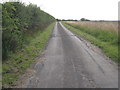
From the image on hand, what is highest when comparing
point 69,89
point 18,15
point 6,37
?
point 18,15

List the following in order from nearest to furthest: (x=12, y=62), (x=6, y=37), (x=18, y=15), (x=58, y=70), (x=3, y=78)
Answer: (x=3, y=78) → (x=58, y=70) → (x=12, y=62) → (x=6, y=37) → (x=18, y=15)

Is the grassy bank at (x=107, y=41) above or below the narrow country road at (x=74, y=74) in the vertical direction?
above

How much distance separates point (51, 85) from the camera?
623 centimetres

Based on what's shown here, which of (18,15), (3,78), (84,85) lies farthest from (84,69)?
(18,15)

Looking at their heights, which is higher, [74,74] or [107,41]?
[107,41]

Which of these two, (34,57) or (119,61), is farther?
(34,57)

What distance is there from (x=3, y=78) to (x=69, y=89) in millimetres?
2510

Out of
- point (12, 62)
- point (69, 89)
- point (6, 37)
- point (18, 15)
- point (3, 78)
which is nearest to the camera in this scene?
point (69, 89)

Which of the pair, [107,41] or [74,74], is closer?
[74,74]

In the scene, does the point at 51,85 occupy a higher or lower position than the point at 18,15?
lower

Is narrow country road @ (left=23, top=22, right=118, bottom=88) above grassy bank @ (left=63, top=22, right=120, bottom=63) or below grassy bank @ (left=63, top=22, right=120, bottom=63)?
below

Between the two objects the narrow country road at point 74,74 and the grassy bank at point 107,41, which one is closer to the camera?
the narrow country road at point 74,74

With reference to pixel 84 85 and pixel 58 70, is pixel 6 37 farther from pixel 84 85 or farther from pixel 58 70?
pixel 84 85

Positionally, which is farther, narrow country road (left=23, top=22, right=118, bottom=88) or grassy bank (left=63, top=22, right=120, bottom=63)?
grassy bank (left=63, top=22, right=120, bottom=63)
